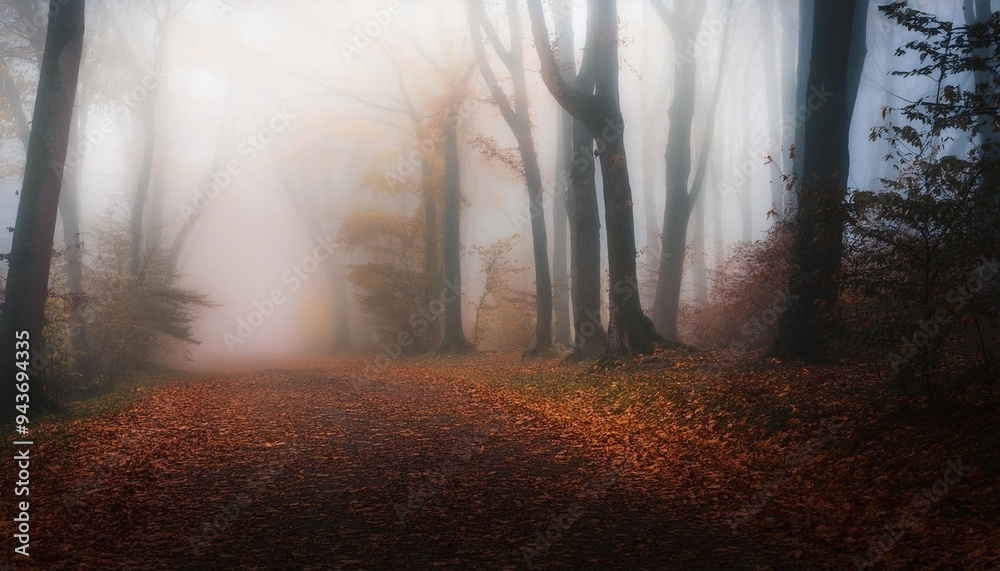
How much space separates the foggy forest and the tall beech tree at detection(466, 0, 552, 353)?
0.09 metres

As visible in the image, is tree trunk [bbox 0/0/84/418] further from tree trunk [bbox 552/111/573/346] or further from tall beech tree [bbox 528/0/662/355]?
tree trunk [bbox 552/111/573/346]

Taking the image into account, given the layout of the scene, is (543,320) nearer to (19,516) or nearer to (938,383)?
(938,383)

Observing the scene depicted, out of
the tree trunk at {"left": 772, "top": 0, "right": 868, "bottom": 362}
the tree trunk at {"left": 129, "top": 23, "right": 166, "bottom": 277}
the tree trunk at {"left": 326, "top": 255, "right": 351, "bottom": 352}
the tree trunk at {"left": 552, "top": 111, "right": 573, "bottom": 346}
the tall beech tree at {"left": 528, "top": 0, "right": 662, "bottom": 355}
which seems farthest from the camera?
the tree trunk at {"left": 326, "top": 255, "right": 351, "bottom": 352}

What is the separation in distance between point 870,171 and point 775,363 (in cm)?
2912

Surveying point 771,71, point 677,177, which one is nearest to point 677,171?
point 677,177

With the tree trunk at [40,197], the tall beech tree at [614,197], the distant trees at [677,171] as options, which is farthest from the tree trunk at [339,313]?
the tree trunk at [40,197]

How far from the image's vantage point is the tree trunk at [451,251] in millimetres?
21234

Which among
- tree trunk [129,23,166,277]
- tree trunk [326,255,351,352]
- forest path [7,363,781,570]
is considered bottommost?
forest path [7,363,781,570]
